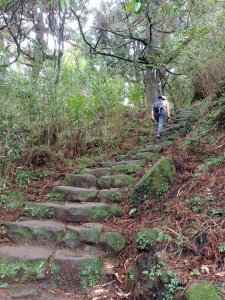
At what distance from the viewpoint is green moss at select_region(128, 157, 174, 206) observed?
425 centimetres

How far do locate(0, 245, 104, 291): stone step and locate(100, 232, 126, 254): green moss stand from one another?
0.18m

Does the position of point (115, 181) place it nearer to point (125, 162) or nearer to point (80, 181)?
point (80, 181)

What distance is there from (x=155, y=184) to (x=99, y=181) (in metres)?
1.33

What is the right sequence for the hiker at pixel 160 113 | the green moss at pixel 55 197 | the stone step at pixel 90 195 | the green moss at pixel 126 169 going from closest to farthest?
the stone step at pixel 90 195 < the green moss at pixel 55 197 < the green moss at pixel 126 169 < the hiker at pixel 160 113

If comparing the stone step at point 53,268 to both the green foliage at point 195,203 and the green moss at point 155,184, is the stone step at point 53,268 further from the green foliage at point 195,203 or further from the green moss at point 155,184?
the green foliage at point 195,203

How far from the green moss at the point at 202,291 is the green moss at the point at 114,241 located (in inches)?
51.7

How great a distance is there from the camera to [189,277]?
2.63m

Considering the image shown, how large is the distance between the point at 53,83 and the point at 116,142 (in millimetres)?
2040

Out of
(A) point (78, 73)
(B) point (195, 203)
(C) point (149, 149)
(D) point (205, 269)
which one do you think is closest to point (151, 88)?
(A) point (78, 73)

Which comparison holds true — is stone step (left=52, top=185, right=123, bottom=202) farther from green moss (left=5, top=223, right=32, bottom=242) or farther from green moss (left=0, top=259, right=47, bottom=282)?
green moss (left=0, top=259, right=47, bottom=282)

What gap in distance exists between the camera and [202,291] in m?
2.41

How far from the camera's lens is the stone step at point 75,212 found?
430 cm

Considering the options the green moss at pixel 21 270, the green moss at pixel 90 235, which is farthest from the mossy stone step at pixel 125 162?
the green moss at pixel 21 270

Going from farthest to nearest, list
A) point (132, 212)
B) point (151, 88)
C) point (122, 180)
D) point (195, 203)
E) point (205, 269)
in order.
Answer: point (151, 88), point (122, 180), point (132, 212), point (195, 203), point (205, 269)
